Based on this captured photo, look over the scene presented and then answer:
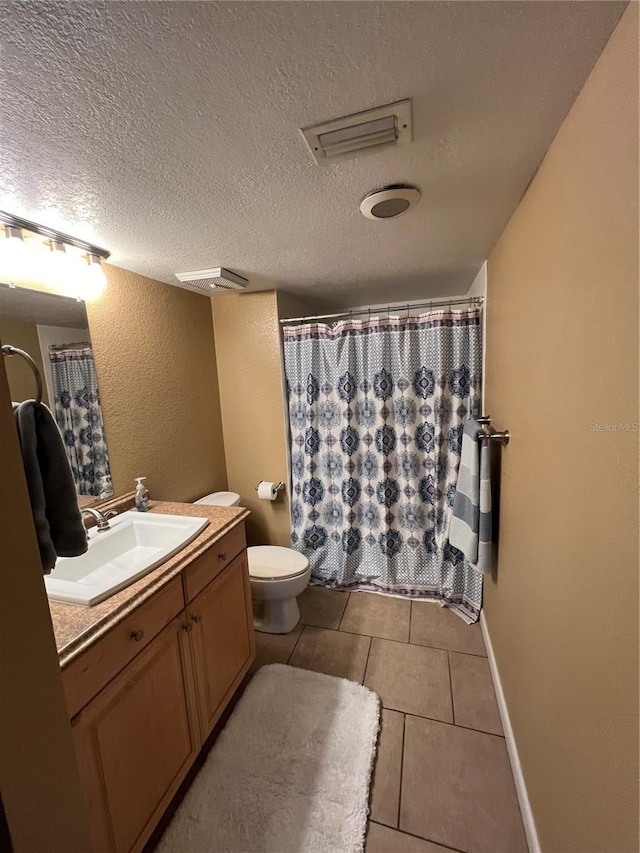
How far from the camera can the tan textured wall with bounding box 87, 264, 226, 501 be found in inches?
67.0

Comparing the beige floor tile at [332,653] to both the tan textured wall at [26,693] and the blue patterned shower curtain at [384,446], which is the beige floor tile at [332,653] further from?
the tan textured wall at [26,693]

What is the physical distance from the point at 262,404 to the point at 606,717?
2.19 m

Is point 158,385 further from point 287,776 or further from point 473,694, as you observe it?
point 473,694

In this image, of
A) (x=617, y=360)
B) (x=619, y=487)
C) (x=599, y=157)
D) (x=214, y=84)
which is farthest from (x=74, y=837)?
(x=599, y=157)

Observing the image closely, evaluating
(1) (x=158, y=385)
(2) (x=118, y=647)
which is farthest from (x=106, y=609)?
(1) (x=158, y=385)

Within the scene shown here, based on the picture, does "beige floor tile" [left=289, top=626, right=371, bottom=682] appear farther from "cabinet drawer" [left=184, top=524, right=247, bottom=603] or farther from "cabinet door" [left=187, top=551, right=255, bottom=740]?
"cabinet drawer" [left=184, top=524, right=247, bottom=603]

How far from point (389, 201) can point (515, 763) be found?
6.91ft

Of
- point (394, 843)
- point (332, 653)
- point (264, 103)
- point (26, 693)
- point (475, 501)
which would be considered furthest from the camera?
point (332, 653)

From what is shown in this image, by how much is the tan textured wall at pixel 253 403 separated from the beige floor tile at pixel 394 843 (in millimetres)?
1605

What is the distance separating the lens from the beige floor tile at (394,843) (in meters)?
1.08

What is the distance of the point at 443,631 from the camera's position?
6.48ft

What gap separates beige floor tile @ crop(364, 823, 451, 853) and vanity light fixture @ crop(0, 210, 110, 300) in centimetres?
238

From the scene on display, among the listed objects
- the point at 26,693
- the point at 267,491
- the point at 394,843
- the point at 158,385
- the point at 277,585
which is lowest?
the point at 394,843

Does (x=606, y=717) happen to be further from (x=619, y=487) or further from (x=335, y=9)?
(x=335, y=9)
